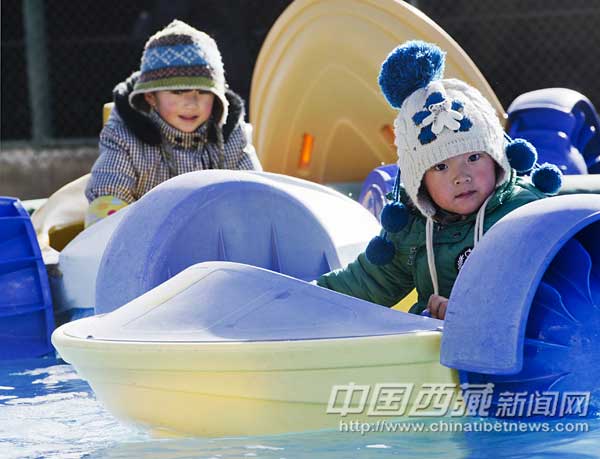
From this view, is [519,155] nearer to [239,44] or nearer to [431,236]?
[431,236]

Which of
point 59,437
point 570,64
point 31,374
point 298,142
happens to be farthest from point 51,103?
point 59,437

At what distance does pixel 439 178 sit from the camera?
279cm

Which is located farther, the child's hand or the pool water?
the child's hand

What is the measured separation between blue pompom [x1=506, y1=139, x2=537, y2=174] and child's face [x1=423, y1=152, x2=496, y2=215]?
0.08 metres

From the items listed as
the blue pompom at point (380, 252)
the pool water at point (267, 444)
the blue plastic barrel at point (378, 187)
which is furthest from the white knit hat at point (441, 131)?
the blue plastic barrel at point (378, 187)

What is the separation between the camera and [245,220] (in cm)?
316

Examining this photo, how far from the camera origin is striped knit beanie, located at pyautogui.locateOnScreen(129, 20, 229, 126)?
181 inches

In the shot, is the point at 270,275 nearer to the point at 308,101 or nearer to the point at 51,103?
the point at 308,101

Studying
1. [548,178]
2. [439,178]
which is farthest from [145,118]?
[548,178]

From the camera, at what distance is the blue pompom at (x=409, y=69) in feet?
9.16

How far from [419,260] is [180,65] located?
6.52 ft

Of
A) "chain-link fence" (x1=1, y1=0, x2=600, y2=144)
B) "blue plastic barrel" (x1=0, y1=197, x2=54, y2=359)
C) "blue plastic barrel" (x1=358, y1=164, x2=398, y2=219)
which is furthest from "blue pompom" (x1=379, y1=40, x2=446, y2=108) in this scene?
"chain-link fence" (x1=1, y1=0, x2=600, y2=144)

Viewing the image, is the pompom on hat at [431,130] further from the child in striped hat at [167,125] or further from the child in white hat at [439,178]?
the child in striped hat at [167,125]

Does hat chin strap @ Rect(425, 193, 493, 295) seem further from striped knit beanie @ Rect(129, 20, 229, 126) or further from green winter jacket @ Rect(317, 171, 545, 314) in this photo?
striped knit beanie @ Rect(129, 20, 229, 126)
